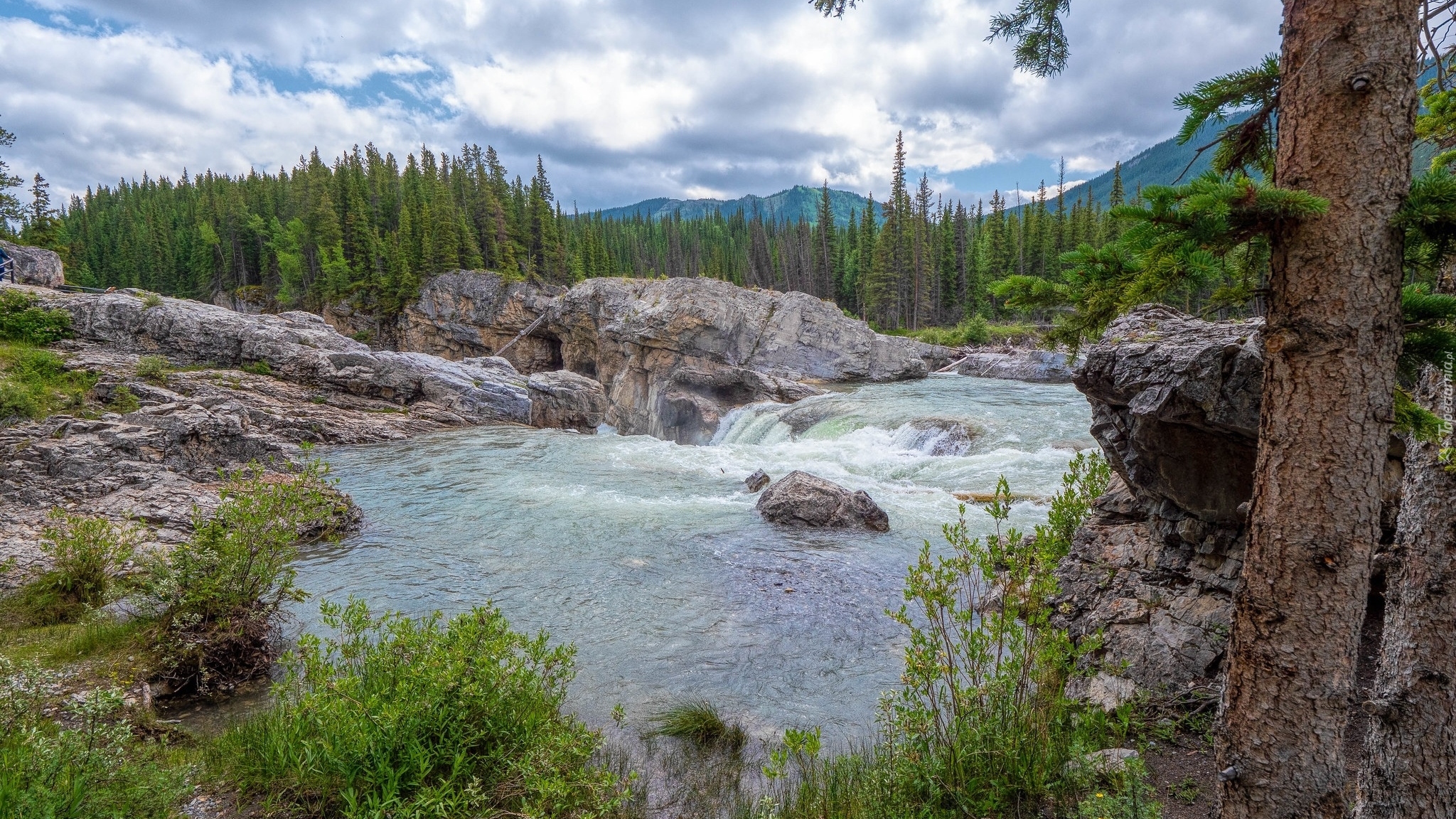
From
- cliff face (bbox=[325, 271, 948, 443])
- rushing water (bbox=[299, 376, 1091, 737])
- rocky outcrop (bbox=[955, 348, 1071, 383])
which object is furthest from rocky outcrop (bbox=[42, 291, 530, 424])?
rocky outcrop (bbox=[955, 348, 1071, 383])

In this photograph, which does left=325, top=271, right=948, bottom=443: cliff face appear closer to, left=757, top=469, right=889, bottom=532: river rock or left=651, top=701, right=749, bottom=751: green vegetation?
left=757, top=469, right=889, bottom=532: river rock

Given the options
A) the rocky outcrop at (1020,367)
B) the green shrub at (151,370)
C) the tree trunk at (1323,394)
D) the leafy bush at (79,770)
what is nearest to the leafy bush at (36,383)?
the green shrub at (151,370)

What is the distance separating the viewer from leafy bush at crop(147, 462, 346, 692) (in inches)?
216

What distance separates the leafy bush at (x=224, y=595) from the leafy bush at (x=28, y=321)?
2441 cm

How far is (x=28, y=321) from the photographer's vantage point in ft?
72.1

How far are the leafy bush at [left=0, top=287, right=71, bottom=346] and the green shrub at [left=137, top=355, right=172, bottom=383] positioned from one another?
359cm

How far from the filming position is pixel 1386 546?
14.4 feet

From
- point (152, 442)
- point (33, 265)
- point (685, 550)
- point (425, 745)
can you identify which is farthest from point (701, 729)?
point (33, 265)

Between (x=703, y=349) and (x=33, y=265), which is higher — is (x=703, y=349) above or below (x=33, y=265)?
below

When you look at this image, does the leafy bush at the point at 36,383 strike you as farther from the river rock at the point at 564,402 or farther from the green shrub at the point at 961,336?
the green shrub at the point at 961,336

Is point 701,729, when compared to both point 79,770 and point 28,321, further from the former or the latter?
point 28,321

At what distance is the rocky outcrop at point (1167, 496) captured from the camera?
4816mm

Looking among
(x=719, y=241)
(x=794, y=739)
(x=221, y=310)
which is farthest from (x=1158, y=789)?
(x=719, y=241)

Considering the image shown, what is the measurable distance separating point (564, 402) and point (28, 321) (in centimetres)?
1879
